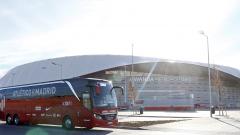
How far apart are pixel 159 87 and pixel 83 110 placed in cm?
7560

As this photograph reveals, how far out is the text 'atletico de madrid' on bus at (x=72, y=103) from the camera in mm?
23703

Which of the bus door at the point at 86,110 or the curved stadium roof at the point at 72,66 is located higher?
the curved stadium roof at the point at 72,66

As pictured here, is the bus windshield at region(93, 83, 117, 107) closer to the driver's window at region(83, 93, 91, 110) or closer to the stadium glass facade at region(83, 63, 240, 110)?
the driver's window at region(83, 93, 91, 110)

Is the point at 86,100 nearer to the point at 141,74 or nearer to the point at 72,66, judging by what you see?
the point at 72,66

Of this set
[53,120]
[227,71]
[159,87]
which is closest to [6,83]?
[159,87]

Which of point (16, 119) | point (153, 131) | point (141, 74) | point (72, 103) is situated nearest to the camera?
point (153, 131)

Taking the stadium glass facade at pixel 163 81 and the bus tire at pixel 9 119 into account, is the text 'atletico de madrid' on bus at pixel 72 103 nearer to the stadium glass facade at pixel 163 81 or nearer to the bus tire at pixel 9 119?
the bus tire at pixel 9 119

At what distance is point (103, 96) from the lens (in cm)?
2428

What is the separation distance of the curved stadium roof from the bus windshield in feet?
213

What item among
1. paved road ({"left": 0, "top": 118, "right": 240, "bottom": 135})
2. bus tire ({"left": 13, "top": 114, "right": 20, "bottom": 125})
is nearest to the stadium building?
bus tire ({"left": 13, "top": 114, "right": 20, "bottom": 125})

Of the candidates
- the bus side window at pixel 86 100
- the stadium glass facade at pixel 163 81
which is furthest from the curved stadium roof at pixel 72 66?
the bus side window at pixel 86 100

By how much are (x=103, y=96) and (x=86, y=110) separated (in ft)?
4.51

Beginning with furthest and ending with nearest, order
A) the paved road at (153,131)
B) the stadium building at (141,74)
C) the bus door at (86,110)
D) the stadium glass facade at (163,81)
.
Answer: the stadium glass facade at (163,81) → the stadium building at (141,74) → the bus door at (86,110) → the paved road at (153,131)

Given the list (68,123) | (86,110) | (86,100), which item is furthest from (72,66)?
(86,110)
